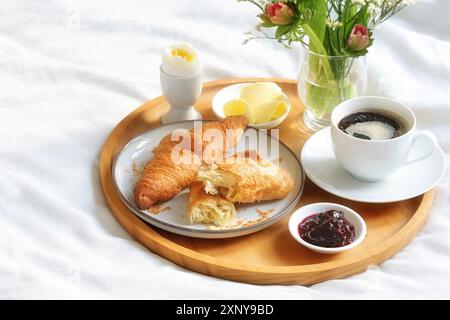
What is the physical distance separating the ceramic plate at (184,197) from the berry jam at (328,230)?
0.06 metres

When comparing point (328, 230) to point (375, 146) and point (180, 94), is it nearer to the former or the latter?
point (375, 146)

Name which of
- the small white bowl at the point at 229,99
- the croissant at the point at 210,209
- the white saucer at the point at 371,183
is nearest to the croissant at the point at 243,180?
the croissant at the point at 210,209

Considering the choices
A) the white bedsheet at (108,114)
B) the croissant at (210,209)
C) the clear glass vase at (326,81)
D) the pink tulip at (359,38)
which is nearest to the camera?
A: the white bedsheet at (108,114)

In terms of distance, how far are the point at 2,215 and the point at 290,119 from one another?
0.78 m

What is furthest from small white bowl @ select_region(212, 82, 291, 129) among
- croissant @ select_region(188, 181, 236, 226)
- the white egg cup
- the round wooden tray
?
croissant @ select_region(188, 181, 236, 226)

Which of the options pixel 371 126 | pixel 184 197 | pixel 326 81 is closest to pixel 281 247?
pixel 184 197

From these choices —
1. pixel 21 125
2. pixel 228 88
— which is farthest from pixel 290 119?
pixel 21 125

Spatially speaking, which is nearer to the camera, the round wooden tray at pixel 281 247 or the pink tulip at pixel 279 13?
the round wooden tray at pixel 281 247

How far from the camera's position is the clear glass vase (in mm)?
1767

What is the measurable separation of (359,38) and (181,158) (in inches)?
19.2

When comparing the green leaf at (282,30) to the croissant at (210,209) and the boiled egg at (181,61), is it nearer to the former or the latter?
the boiled egg at (181,61)

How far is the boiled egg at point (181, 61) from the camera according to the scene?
180 centimetres

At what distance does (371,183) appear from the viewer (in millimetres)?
1646

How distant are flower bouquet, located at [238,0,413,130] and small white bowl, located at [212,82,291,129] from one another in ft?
0.25
